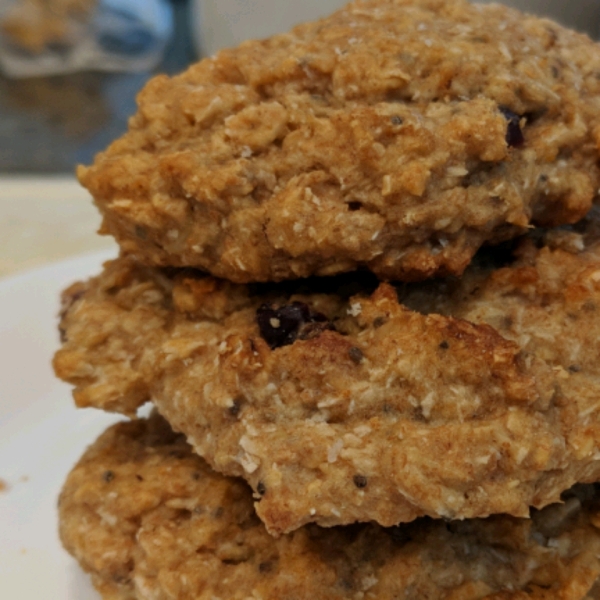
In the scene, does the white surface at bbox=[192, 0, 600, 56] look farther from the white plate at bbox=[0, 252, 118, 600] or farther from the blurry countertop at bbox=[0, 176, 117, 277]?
the white plate at bbox=[0, 252, 118, 600]

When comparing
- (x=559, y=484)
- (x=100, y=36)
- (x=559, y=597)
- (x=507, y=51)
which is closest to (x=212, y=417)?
(x=559, y=484)

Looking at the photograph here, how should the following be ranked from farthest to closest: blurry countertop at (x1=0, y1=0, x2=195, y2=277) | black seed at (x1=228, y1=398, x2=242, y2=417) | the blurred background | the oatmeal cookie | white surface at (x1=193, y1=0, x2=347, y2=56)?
the blurred background, white surface at (x1=193, y1=0, x2=347, y2=56), blurry countertop at (x1=0, y1=0, x2=195, y2=277), the oatmeal cookie, black seed at (x1=228, y1=398, x2=242, y2=417)

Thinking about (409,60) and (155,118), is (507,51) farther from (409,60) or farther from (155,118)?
(155,118)

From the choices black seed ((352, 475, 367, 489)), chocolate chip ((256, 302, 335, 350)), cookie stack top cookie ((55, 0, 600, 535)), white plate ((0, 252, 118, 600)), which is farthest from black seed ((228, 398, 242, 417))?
white plate ((0, 252, 118, 600))

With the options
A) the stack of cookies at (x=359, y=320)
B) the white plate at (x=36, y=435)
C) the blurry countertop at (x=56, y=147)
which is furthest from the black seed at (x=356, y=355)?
the blurry countertop at (x=56, y=147)

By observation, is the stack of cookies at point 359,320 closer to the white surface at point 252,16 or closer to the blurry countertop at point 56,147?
the blurry countertop at point 56,147

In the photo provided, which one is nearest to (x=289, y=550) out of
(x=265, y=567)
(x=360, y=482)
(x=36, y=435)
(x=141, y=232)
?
(x=265, y=567)
